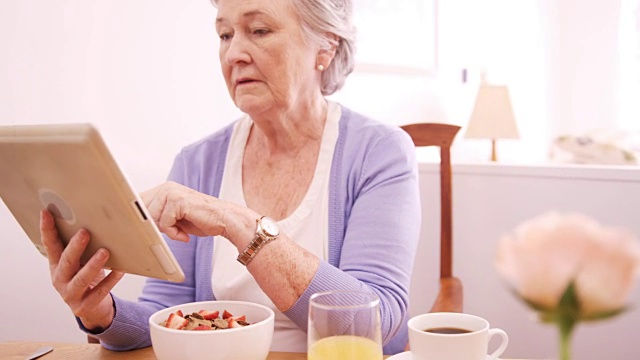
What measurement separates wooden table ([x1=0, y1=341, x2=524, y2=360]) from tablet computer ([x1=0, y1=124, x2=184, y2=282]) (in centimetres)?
15

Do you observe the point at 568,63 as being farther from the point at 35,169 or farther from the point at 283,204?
the point at 35,169

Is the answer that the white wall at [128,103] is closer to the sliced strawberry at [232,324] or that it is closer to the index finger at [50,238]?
the index finger at [50,238]

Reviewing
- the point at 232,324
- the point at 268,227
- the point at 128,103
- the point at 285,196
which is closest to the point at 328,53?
the point at 285,196

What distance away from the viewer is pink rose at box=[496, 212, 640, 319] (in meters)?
0.19

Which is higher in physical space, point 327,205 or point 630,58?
point 630,58

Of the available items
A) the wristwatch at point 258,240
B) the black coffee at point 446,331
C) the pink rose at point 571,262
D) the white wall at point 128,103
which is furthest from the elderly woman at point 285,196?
the pink rose at point 571,262

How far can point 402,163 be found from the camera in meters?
1.35

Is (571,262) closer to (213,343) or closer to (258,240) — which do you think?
(213,343)

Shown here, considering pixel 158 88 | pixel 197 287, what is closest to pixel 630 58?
pixel 158 88

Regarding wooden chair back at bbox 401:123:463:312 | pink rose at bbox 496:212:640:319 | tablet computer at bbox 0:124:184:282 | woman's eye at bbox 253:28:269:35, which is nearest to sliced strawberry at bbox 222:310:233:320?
tablet computer at bbox 0:124:184:282

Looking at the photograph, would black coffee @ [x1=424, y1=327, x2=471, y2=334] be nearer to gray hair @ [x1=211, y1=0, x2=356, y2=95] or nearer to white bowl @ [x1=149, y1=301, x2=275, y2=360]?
white bowl @ [x1=149, y1=301, x2=275, y2=360]

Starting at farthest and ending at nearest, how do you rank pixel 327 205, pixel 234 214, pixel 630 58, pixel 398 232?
pixel 630 58
pixel 327 205
pixel 398 232
pixel 234 214

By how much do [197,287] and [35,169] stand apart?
0.62 m

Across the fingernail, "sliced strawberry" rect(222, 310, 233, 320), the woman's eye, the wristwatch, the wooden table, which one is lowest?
the wooden table
